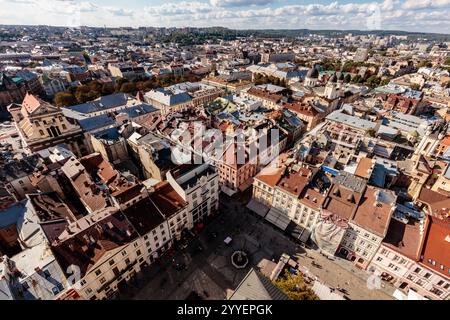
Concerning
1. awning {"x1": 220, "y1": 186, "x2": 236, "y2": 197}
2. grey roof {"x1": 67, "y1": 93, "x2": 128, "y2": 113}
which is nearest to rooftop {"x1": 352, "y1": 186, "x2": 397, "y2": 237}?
awning {"x1": 220, "y1": 186, "x2": 236, "y2": 197}

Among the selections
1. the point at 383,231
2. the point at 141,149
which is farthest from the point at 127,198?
the point at 383,231

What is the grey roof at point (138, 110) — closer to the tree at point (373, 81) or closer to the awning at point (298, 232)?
the awning at point (298, 232)

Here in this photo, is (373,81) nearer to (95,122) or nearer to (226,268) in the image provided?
(226,268)

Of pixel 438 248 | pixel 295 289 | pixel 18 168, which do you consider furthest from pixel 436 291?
pixel 18 168

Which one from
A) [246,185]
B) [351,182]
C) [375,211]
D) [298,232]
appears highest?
[351,182]

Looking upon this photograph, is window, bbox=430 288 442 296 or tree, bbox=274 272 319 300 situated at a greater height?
tree, bbox=274 272 319 300

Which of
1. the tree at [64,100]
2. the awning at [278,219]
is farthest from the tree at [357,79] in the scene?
the tree at [64,100]

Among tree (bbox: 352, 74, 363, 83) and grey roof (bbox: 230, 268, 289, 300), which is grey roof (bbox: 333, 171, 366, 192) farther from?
tree (bbox: 352, 74, 363, 83)
